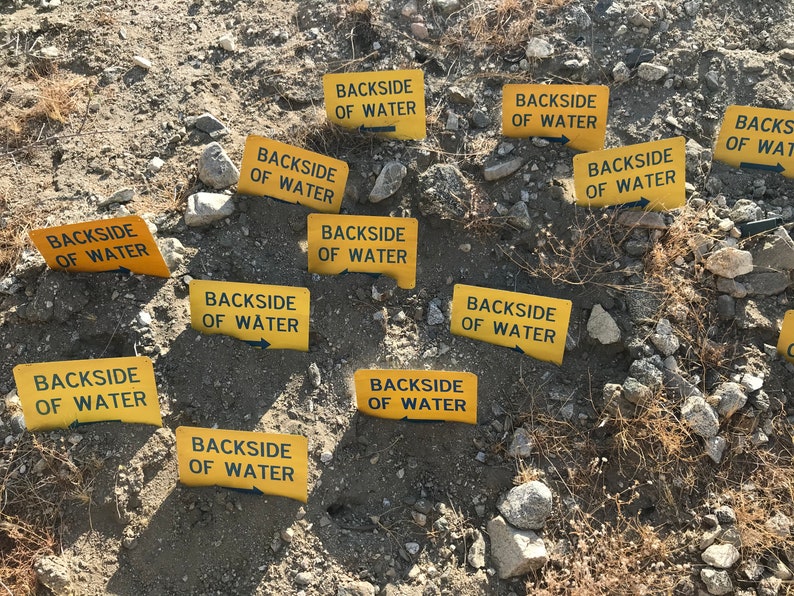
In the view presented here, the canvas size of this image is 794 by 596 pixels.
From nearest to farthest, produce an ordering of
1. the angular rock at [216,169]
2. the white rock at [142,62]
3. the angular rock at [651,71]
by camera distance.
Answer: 1. the angular rock at [216,169]
2. the angular rock at [651,71]
3. the white rock at [142,62]

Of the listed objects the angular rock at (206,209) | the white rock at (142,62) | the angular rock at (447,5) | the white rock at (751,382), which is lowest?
the white rock at (751,382)

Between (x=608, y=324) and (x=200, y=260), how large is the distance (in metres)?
1.81

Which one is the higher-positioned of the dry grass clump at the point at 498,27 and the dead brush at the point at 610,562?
the dry grass clump at the point at 498,27

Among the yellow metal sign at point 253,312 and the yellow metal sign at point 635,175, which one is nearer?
the yellow metal sign at point 253,312

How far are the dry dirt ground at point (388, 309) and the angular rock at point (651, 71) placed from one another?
2.6 inches

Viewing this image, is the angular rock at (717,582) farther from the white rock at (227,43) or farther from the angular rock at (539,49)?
the white rock at (227,43)

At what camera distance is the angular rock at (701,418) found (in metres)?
2.96

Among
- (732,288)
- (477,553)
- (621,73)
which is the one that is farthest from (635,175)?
(477,553)

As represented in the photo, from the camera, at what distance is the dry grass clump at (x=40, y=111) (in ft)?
12.3

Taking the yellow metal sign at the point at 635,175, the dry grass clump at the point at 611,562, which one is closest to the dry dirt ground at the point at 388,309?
the dry grass clump at the point at 611,562

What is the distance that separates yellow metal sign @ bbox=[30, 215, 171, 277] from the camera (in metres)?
3.06

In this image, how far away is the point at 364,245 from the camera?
3258 millimetres

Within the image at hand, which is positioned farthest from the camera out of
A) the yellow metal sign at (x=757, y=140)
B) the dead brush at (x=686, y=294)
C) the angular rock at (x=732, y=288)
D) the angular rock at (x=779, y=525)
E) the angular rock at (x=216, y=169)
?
the yellow metal sign at (x=757, y=140)

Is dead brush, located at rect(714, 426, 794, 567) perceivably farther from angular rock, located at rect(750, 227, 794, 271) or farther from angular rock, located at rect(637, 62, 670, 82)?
angular rock, located at rect(637, 62, 670, 82)
